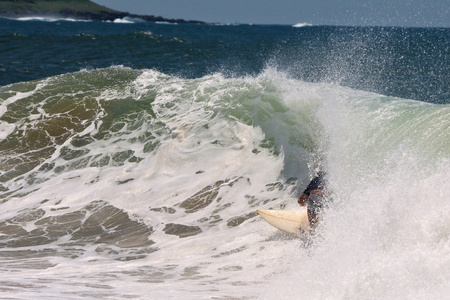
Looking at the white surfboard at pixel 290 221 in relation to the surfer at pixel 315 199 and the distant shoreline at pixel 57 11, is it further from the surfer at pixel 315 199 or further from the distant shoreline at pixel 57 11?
the distant shoreline at pixel 57 11

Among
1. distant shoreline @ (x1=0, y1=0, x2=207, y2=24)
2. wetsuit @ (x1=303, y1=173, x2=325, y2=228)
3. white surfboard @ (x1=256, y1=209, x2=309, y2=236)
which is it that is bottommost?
white surfboard @ (x1=256, y1=209, x2=309, y2=236)

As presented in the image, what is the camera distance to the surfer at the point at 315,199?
7207 mm

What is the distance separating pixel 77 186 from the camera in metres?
10.0

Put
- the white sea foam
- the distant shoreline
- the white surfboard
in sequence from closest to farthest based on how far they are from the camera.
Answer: the white sea foam
the white surfboard
the distant shoreline

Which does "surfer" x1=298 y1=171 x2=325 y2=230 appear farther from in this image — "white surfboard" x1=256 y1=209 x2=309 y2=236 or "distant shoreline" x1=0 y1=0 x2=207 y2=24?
"distant shoreline" x1=0 y1=0 x2=207 y2=24

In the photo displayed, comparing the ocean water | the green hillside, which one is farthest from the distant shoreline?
the ocean water

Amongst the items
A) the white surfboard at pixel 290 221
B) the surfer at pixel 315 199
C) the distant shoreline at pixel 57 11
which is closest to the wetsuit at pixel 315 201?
the surfer at pixel 315 199

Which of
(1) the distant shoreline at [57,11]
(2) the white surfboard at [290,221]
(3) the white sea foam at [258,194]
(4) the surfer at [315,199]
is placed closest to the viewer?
(3) the white sea foam at [258,194]

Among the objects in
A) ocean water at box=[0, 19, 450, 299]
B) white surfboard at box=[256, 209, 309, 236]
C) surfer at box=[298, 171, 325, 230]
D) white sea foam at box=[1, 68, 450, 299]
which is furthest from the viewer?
white surfboard at box=[256, 209, 309, 236]

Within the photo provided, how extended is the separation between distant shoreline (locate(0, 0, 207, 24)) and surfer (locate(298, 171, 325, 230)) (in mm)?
108173

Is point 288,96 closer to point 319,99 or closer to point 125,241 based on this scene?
point 319,99

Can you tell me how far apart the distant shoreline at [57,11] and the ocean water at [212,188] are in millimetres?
102931

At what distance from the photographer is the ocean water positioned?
19.0ft

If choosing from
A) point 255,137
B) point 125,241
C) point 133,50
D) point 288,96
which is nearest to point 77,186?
point 125,241
